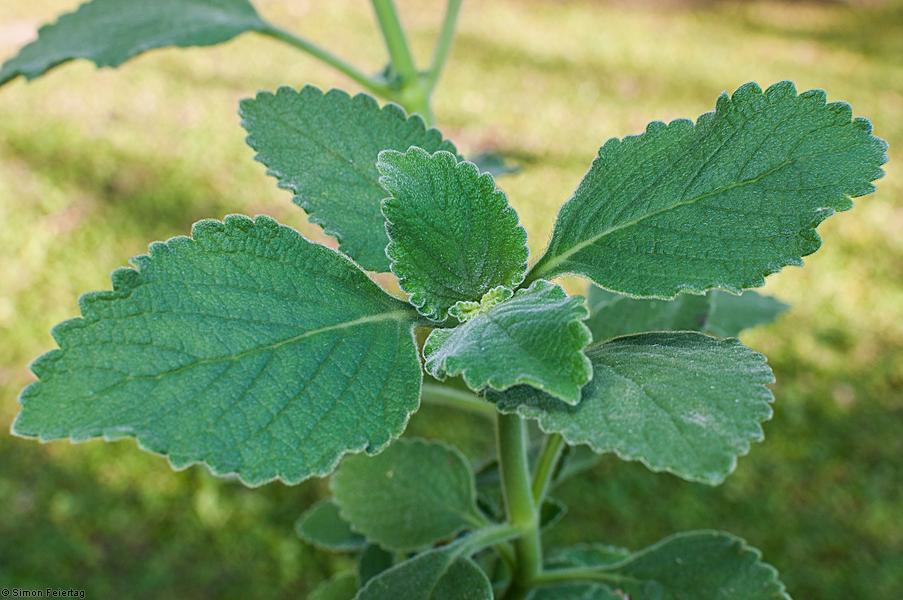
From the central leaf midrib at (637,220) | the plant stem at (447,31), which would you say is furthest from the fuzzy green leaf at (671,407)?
the plant stem at (447,31)

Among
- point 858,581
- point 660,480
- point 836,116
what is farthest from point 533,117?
point 836,116

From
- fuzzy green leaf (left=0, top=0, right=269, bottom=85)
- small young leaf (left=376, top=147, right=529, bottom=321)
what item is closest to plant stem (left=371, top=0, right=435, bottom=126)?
fuzzy green leaf (left=0, top=0, right=269, bottom=85)

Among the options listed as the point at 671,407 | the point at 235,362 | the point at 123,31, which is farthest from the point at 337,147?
the point at 123,31

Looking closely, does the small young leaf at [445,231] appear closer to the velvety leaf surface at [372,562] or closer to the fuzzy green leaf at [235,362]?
the fuzzy green leaf at [235,362]

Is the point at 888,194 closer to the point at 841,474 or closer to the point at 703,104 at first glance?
the point at 703,104

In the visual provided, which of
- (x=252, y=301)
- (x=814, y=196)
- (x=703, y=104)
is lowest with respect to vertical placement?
(x=252, y=301)

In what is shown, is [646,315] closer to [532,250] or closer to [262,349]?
[262,349]
